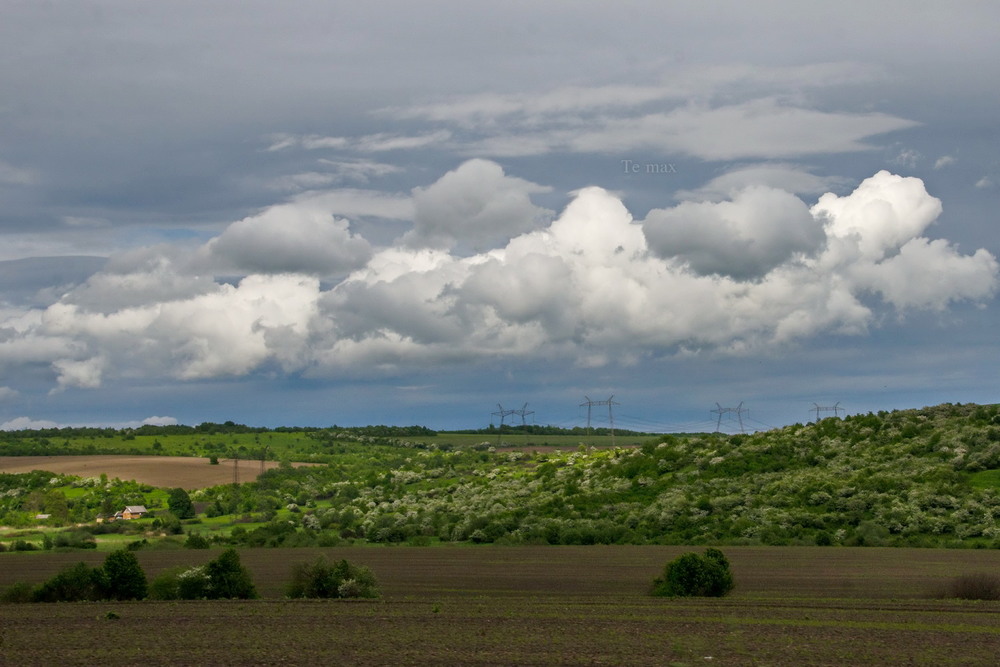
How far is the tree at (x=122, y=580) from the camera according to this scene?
49.7 metres

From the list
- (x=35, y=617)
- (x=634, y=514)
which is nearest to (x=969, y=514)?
(x=634, y=514)

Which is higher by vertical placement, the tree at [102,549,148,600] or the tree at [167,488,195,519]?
the tree at [102,549,148,600]

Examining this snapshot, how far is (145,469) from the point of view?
164375mm

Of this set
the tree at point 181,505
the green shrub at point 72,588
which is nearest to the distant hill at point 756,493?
the tree at point 181,505

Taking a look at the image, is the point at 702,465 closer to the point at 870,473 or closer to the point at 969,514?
the point at 870,473

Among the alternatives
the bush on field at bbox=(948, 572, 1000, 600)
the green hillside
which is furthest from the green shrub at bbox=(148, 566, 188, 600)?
the green hillside

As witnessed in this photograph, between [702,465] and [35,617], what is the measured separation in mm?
80923

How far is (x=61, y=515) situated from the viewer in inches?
5497

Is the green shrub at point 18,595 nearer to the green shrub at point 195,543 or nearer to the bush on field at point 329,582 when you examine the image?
the bush on field at point 329,582

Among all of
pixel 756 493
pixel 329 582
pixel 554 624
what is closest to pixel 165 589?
pixel 329 582

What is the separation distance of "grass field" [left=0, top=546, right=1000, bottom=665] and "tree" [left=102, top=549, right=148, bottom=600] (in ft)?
11.1

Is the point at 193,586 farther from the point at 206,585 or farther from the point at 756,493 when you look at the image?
the point at 756,493

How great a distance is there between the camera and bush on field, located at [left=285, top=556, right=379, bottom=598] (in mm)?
49656

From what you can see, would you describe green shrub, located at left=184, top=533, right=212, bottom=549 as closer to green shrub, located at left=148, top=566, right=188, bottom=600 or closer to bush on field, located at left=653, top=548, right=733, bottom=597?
green shrub, located at left=148, top=566, right=188, bottom=600
